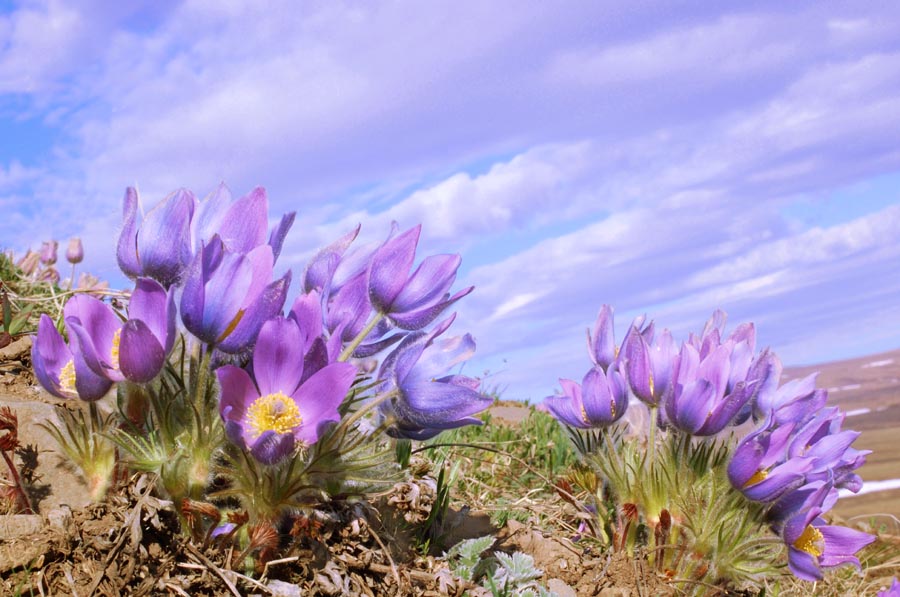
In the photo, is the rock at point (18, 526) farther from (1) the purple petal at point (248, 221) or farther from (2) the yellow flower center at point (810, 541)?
(2) the yellow flower center at point (810, 541)

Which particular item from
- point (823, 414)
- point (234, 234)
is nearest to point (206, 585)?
point (234, 234)

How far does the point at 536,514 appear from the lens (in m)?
3.50

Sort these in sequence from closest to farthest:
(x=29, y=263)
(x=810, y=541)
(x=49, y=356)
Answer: (x=49, y=356)
(x=810, y=541)
(x=29, y=263)

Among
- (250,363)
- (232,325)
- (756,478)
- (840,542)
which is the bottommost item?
(840,542)

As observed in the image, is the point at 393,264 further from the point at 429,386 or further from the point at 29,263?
the point at 29,263

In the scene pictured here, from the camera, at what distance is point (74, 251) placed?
6.77 metres

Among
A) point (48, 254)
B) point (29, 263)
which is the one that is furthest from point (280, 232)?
point (48, 254)

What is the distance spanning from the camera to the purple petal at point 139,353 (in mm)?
1980

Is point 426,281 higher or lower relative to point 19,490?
higher

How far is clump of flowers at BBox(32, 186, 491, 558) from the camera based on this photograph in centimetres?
203

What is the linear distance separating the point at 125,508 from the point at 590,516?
1702 mm

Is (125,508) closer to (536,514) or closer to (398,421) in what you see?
(398,421)

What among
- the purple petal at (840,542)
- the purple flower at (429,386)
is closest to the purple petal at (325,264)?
the purple flower at (429,386)

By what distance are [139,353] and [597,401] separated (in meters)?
1.53
